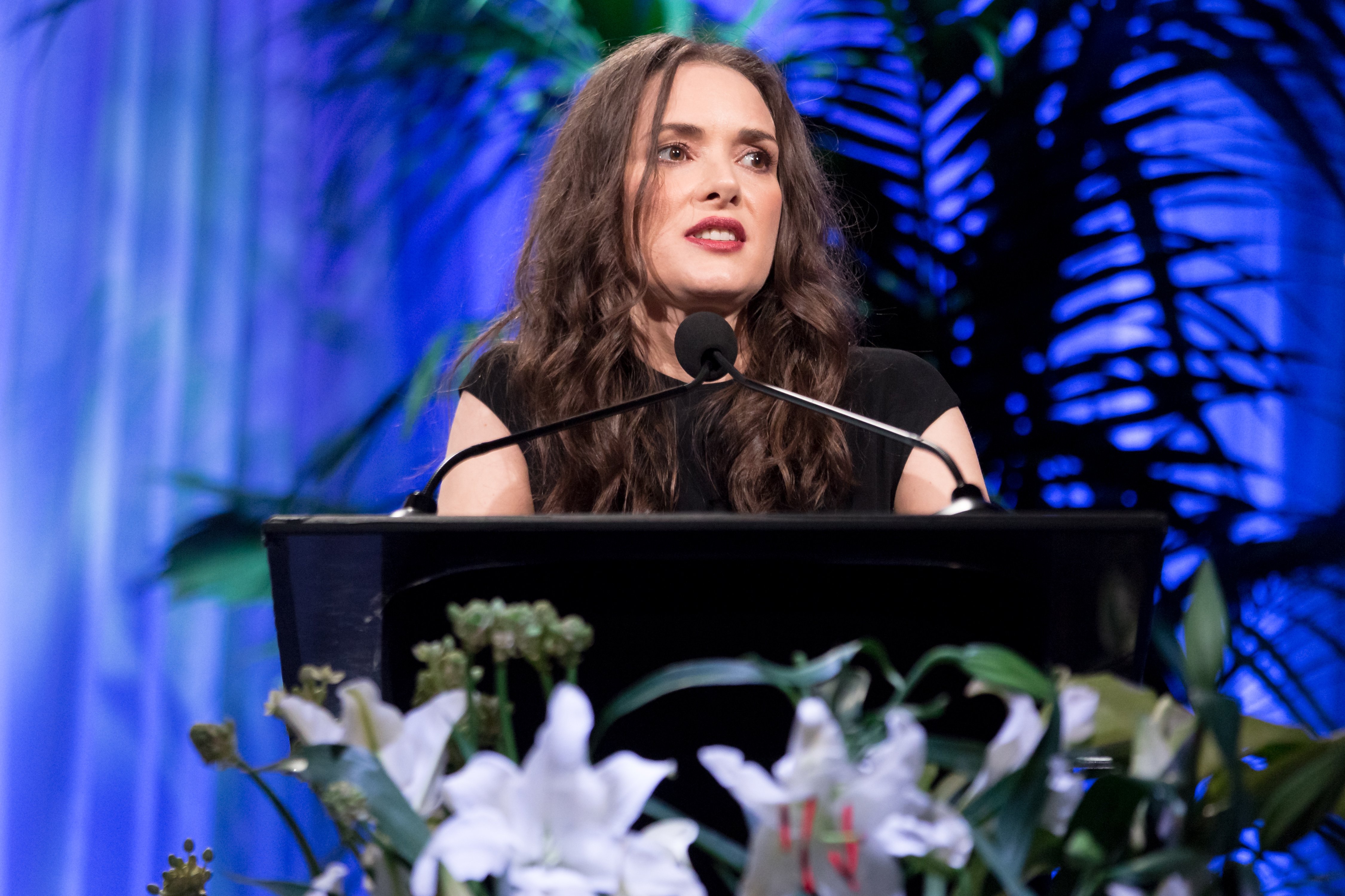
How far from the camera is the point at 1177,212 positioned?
7.36 feet

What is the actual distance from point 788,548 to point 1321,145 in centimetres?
207

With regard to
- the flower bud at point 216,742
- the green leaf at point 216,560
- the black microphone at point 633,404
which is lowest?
the green leaf at point 216,560

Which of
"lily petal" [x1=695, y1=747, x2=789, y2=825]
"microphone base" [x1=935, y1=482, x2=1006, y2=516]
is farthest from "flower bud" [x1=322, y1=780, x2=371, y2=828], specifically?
"microphone base" [x1=935, y1=482, x2=1006, y2=516]

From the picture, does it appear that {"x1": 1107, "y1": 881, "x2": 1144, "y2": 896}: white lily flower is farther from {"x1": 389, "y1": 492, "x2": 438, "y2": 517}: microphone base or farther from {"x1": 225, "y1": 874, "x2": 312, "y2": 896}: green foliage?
{"x1": 389, "y1": 492, "x2": 438, "y2": 517}: microphone base

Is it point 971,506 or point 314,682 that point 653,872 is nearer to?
point 314,682

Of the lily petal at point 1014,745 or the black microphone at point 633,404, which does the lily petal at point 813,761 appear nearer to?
the lily petal at point 1014,745

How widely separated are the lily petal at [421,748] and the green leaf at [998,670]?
14 centimetres

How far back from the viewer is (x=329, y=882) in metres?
0.35

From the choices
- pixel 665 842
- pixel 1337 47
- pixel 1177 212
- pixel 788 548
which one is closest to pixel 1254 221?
pixel 1177 212

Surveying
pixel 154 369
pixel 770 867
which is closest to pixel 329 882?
pixel 770 867

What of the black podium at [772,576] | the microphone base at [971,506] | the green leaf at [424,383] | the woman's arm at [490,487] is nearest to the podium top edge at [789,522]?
the black podium at [772,576]

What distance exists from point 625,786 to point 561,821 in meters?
0.02

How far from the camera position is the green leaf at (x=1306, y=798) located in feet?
1.11

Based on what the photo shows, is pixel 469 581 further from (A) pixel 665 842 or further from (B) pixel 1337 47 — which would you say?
(B) pixel 1337 47
